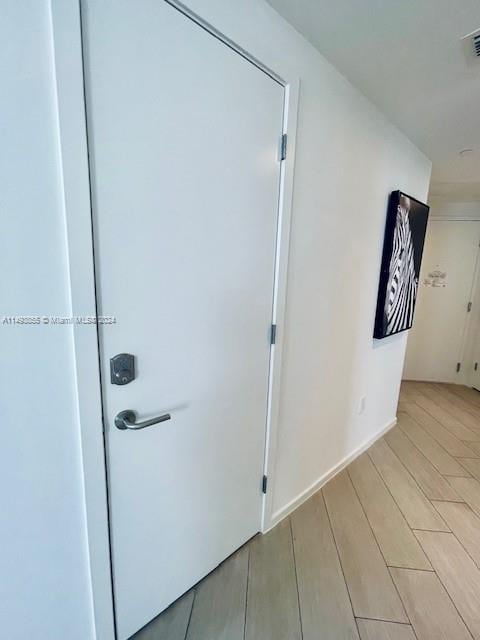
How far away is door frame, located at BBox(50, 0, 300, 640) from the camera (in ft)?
2.23

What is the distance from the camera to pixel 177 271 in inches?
38.2

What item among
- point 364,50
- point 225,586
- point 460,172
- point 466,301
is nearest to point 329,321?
point 364,50

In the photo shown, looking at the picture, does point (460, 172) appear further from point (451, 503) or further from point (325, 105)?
point (451, 503)

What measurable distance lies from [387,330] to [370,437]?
0.92 metres

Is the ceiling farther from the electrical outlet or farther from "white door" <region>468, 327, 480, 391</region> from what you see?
"white door" <region>468, 327, 480, 391</region>

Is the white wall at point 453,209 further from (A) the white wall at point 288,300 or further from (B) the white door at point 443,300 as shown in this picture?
Answer: (A) the white wall at point 288,300

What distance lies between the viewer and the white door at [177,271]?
31.6 inches

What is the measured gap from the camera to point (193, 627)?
3.75 ft

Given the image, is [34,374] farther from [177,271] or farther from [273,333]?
[273,333]

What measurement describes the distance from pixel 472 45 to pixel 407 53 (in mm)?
244

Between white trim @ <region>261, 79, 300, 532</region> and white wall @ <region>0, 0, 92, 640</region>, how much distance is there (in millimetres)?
836

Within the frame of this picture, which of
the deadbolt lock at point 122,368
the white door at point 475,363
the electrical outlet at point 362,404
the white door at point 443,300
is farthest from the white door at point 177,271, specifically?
the white door at point 475,363

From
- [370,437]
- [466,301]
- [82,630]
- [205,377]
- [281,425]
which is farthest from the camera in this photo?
[466,301]

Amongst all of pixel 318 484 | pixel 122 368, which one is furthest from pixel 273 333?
pixel 318 484
